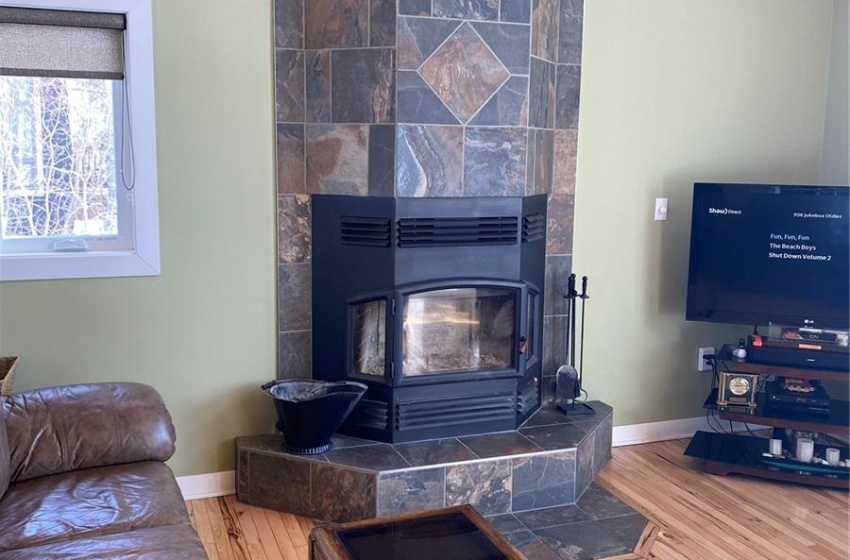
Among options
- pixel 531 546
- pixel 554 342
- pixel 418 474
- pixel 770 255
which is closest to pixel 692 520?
pixel 531 546

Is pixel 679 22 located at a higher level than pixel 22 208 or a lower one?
higher

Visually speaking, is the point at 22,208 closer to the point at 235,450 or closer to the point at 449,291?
the point at 235,450

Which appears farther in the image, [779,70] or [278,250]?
[779,70]

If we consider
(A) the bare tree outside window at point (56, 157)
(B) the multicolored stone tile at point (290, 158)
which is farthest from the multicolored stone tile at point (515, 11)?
(A) the bare tree outside window at point (56, 157)

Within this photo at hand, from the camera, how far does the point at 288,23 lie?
3.16 m

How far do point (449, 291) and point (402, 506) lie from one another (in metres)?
0.87

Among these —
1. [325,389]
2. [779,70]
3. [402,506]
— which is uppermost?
[779,70]


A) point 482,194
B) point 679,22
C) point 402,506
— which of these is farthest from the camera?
point 679,22

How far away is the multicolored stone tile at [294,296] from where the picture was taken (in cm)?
330

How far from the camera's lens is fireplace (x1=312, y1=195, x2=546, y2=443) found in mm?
3164

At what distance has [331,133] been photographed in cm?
318

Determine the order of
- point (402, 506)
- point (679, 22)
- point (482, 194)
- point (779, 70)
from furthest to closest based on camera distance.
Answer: point (779, 70), point (679, 22), point (482, 194), point (402, 506)

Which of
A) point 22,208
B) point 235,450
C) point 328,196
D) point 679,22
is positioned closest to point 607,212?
point 679,22

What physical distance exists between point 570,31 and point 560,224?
33.5 inches
